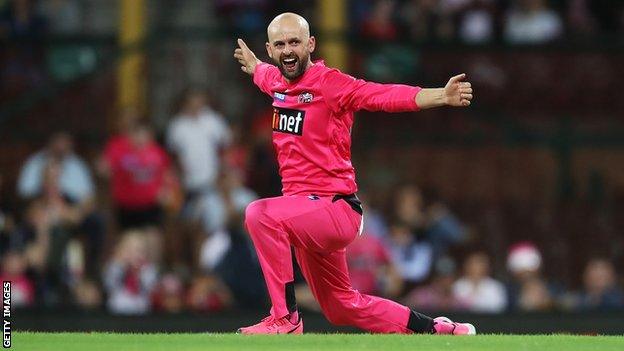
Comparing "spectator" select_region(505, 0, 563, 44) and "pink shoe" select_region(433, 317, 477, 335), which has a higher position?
"spectator" select_region(505, 0, 563, 44)

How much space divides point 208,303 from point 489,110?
3345 mm

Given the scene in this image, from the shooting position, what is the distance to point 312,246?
10219 millimetres

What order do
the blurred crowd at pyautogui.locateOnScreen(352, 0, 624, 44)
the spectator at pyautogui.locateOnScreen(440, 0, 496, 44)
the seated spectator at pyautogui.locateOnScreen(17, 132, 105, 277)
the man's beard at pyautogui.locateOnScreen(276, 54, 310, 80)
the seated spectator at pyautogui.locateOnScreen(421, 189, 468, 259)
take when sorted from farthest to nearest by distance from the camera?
the spectator at pyautogui.locateOnScreen(440, 0, 496, 44), the blurred crowd at pyautogui.locateOnScreen(352, 0, 624, 44), the seated spectator at pyautogui.locateOnScreen(421, 189, 468, 259), the seated spectator at pyautogui.locateOnScreen(17, 132, 105, 277), the man's beard at pyautogui.locateOnScreen(276, 54, 310, 80)

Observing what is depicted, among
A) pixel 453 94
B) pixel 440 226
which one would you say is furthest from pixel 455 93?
pixel 440 226

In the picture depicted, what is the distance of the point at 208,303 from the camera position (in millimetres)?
14586

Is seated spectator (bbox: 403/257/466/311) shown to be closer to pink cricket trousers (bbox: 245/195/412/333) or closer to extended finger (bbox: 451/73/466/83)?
pink cricket trousers (bbox: 245/195/412/333)

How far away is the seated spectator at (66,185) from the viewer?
49.7 ft

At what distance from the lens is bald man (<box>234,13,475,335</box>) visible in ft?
33.2

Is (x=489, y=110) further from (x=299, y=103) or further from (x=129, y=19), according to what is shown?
(x=299, y=103)

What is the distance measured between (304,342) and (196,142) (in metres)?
6.12

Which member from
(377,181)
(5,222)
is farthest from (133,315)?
(377,181)

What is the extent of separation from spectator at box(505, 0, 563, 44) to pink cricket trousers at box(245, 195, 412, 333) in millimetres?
7092

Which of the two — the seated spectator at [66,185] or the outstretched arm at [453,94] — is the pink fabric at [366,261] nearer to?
the seated spectator at [66,185]

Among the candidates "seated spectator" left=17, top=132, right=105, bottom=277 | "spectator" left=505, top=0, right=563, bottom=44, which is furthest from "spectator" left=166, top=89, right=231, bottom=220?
"spectator" left=505, top=0, right=563, bottom=44
